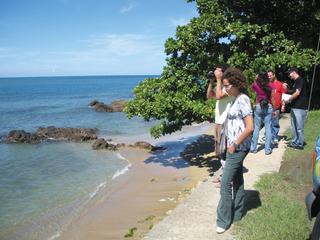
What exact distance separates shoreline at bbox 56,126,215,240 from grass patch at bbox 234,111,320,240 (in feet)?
7.61

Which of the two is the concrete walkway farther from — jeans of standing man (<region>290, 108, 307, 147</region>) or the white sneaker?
jeans of standing man (<region>290, 108, 307, 147</region>)

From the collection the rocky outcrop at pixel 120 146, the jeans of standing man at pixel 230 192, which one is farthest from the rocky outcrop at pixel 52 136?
the jeans of standing man at pixel 230 192

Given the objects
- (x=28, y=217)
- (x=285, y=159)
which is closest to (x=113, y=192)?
(x=28, y=217)

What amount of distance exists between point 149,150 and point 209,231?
11625mm

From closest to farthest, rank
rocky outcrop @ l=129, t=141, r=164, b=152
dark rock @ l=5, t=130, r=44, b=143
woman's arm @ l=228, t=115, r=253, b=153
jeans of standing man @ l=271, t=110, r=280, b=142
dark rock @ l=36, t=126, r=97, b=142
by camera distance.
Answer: woman's arm @ l=228, t=115, r=253, b=153
jeans of standing man @ l=271, t=110, r=280, b=142
rocky outcrop @ l=129, t=141, r=164, b=152
dark rock @ l=36, t=126, r=97, b=142
dark rock @ l=5, t=130, r=44, b=143

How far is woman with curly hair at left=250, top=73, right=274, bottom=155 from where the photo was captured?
9178 millimetres

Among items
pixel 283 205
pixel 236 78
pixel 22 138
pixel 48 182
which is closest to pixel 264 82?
pixel 283 205

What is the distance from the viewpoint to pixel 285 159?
9148 mm

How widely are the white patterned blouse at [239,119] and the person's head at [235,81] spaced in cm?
8

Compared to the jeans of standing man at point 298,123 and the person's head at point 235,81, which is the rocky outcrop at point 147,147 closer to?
the jeans of standing man at point 298,123

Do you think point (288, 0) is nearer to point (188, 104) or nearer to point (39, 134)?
point (188, 104)

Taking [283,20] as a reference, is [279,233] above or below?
below

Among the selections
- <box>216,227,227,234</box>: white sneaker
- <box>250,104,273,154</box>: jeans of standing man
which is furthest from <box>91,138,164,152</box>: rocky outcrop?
<box>216,227,227,234</box>: white sneaker

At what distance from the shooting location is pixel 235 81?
5.23 metres
